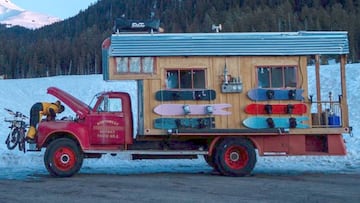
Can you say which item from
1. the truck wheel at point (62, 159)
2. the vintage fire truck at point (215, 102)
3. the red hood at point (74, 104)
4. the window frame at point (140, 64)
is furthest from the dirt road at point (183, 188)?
the window frame at point (140, 64)

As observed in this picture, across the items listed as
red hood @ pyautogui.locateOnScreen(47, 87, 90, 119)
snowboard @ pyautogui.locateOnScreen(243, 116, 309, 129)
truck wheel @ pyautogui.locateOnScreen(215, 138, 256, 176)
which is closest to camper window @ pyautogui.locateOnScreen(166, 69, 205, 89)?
snowboard @ pyautogui.locateOnScreen(243, 116, 309, 129)

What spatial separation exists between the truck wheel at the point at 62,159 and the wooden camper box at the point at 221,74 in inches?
65.5

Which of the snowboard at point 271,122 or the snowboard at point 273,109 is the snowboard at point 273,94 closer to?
the snowboard at point 273,109

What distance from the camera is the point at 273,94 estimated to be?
14680 mm

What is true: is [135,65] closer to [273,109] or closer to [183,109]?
[183,109]

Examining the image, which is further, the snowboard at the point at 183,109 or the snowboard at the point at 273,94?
the snowboard at the point at 273,94

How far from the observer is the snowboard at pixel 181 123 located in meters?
14.5

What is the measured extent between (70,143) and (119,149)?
118cm

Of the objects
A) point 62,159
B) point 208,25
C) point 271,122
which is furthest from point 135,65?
point 208,25

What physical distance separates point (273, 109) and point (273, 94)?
362 mm

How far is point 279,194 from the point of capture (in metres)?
11.3

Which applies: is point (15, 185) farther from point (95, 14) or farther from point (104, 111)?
point (95, 14)

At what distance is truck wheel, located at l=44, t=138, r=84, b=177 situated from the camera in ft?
46.8

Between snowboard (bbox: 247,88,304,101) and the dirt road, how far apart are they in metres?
1.87
